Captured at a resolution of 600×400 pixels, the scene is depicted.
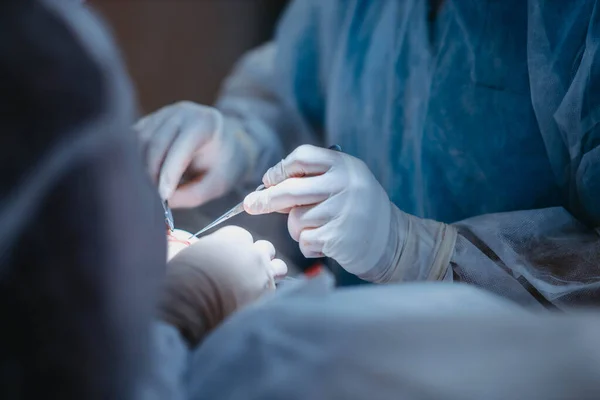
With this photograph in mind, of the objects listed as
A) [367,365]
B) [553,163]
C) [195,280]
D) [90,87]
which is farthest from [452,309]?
[553,163]

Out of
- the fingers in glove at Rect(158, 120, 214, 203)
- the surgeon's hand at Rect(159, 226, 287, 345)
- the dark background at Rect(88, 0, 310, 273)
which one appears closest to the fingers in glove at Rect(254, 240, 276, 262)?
the surgeon's hand at Rect(159, 226, 287, 345)

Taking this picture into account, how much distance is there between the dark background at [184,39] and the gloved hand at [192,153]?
79cm

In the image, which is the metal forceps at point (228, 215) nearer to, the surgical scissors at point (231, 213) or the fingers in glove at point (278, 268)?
the surgical scissors at point (231, 213)

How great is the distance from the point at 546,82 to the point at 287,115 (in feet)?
2.51

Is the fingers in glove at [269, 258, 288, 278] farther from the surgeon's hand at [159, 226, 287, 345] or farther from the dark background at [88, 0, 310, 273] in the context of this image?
the dark background at [88, 0, 310, 273]

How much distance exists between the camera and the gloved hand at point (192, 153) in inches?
43.9

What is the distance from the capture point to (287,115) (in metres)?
1.61

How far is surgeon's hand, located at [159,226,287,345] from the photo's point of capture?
0.68 metres

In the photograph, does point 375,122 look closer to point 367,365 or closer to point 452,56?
point 452,56

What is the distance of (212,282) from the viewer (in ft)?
2.38

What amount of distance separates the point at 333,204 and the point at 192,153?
41 centimetres

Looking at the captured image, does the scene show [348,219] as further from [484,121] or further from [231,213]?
[484,121]

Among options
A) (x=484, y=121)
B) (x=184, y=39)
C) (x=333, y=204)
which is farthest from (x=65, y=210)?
(x=184, y=39)

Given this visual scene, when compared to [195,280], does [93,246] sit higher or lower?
higher
